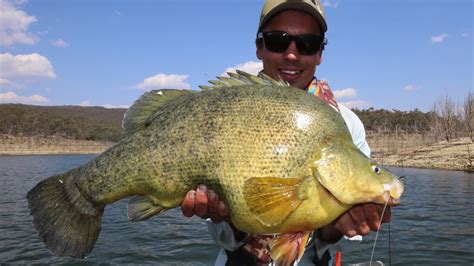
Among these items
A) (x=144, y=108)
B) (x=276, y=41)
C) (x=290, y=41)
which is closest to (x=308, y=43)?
(x=290, y=41)

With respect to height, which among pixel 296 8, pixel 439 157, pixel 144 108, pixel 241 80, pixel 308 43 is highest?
pixel 296 8

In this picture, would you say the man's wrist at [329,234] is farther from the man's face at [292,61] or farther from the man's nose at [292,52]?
the man's nose at [292,52]

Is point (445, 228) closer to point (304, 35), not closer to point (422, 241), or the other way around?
point (422, 241)

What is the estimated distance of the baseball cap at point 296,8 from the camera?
3.97 metres

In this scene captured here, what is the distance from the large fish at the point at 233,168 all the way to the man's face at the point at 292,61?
3.13 ft

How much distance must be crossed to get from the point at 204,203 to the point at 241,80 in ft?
3.33

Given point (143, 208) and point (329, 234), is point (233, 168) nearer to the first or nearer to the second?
point (143, 208)

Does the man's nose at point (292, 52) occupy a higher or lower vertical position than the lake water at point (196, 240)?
higher

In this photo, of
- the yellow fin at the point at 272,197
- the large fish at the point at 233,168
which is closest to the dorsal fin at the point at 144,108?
the large fish at the point at 233,168

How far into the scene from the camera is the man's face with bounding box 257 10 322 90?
408 centimetres

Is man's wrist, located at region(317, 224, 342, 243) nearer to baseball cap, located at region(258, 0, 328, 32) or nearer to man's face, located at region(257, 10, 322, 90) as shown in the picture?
man's face, located at region(257, 10, 322, 90)

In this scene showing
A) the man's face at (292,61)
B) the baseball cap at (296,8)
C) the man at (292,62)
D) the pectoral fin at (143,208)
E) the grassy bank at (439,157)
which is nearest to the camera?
the pectoral fin at (143,208)

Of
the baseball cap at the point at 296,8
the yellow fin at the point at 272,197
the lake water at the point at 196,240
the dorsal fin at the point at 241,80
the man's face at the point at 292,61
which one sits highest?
the baseball cap at the point at 296,8

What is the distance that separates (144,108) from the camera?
329 cm
